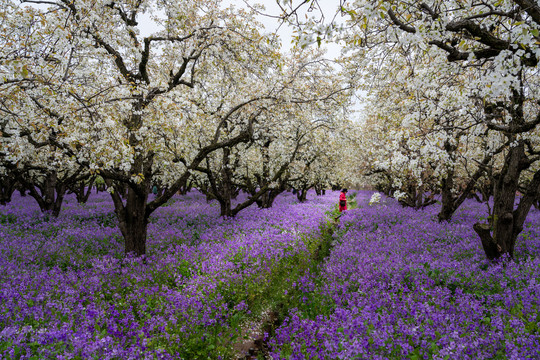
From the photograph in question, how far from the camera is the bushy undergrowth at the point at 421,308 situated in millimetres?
4344

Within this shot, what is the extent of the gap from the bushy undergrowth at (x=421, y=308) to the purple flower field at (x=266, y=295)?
0.03m

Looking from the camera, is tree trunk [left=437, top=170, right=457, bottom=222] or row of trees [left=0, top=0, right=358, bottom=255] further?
tree trunk [left=437, top=170, right=457, bottom=222]

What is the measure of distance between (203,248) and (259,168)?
51.6 feet

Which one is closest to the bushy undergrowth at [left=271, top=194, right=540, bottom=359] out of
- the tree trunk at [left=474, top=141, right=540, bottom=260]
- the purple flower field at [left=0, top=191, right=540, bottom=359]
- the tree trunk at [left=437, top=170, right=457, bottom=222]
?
the purple flower field at [left=0, top=191, right=540, bottom=359]

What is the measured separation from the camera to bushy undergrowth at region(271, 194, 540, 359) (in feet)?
14.3

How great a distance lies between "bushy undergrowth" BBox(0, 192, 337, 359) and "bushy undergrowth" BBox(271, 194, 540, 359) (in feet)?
4.92

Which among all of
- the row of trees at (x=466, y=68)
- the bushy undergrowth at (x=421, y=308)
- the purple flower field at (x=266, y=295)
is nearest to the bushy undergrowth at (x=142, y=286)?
the purple flower field at (x=266, y=295)

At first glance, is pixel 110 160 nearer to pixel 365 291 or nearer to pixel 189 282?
pixel 189 282

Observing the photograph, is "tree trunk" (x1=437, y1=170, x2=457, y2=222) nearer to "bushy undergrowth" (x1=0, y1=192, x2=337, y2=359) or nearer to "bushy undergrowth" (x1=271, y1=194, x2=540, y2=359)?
"bushy undergrowth" (x1=271, y1=194, x2=540, y2=359)

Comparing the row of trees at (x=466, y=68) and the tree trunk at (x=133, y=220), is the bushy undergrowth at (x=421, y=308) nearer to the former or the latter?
the row of trees at (x=466, y=68)

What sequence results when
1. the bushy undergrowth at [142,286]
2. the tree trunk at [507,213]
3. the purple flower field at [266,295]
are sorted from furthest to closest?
the tree trunk at [507,213] → the bushy undergrowth at [142,286] → the purple flower field at [266,295]

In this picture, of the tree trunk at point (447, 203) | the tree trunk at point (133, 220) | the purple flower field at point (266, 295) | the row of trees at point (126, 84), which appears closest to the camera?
the purple flower field at point (266, 295)

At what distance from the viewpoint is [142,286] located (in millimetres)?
7688

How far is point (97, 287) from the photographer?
743 centimetres
